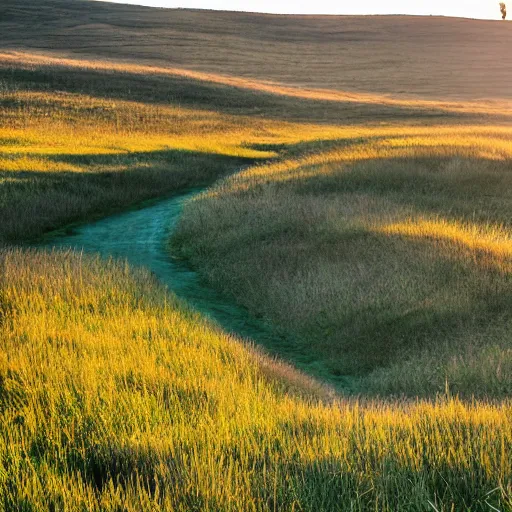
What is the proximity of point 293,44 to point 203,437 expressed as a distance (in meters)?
93.0

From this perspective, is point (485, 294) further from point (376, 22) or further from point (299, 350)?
point (376, 22)

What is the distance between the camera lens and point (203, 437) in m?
4.11

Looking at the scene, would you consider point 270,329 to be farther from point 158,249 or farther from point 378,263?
point 158,249

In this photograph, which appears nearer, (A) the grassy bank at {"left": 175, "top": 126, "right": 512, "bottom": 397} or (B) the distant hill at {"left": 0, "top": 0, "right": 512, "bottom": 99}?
(A) the grassy bank at {"left": 175, "top": 126, "right": 512, "bottom": 397}

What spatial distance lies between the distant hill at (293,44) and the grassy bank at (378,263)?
49211 millimetres

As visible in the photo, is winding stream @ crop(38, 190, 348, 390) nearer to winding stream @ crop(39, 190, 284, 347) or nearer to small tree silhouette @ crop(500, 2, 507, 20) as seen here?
winding stream @ crop(39, 190, 284, 347)

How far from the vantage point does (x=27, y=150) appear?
22266 millimetres

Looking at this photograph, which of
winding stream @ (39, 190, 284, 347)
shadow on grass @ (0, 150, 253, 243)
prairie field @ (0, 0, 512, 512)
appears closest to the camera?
prairie field @ (0, 0, 512, 512)

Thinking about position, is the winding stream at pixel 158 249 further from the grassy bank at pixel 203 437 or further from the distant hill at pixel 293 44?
the distant hill at pixel 293 44

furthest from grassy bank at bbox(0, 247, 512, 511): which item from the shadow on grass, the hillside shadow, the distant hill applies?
the distant hill

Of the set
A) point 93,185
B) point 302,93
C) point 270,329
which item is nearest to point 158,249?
point 270,329

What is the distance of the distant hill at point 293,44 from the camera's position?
70.4m

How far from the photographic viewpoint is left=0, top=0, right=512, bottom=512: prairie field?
362 centimetres

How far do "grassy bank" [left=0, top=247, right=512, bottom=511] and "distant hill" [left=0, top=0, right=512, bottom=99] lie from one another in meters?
60.2
